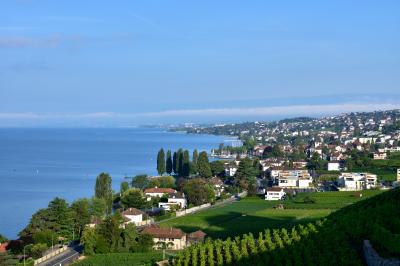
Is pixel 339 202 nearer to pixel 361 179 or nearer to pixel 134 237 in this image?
pixel 361 179

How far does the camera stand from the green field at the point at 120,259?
2628 centimetres

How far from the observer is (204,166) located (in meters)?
63.2

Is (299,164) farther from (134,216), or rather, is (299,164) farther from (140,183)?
(134,216)

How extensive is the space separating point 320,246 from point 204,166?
148 ft

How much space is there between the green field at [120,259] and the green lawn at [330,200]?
56.1 ft

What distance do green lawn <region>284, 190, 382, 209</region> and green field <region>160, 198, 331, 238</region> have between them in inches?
56.3

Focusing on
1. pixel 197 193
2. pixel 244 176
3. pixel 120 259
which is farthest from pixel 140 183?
pixel 120 259

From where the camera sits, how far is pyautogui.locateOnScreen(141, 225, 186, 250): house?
103 ft

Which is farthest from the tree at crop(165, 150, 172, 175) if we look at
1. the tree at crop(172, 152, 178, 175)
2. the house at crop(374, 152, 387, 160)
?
the house at crop(374, 152, 387, 160)

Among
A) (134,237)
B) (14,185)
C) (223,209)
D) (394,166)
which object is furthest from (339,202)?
(14,185)

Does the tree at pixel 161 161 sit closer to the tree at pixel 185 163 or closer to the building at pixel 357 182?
the tree at pixel 185 163

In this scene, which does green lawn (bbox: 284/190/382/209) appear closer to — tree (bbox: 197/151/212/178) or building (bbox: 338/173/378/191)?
building (bbox: 338/173/378/191)

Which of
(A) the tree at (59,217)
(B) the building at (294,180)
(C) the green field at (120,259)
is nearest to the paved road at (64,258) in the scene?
(C) the green field at (120,259)

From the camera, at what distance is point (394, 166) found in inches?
2648
